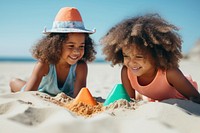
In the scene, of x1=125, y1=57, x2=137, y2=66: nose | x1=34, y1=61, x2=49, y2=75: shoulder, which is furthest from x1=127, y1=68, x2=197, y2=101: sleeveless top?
x1=34, y1=61, x2=49, y2=75: shoulder

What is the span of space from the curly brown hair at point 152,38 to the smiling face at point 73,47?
625 mm

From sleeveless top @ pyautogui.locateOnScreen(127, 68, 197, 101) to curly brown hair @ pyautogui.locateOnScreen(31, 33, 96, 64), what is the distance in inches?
34.1

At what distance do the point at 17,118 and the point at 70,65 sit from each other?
187 cm

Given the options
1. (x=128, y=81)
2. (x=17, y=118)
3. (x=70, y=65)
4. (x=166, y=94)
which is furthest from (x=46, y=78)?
(x=17, y=118)

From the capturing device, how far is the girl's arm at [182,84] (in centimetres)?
261

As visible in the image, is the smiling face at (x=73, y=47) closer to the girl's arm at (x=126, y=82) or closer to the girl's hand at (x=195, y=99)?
the girl's arm at (x=126, y=82)

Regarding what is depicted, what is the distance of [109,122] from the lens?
165 centimetres

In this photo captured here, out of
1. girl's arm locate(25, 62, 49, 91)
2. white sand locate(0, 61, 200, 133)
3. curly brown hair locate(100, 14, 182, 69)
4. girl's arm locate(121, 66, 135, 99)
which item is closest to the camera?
white sand locate(0, 61, 200, 133)

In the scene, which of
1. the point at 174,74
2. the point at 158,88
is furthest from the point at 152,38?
the point at 158,88

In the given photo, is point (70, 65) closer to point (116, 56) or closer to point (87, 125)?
point (116, 56)

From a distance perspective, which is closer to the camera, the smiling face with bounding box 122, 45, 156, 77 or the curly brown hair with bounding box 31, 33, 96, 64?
the smiling face with bounding box 122, 45, 156, 77

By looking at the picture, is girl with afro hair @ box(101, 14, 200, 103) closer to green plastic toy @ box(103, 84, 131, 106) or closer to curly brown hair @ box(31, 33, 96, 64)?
green plastic toy @ box(103, 84, 131, 106)

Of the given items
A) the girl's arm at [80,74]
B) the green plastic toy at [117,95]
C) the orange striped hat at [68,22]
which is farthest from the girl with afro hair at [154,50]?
the girl's arm at [80,74]

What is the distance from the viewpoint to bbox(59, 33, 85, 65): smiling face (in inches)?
130
